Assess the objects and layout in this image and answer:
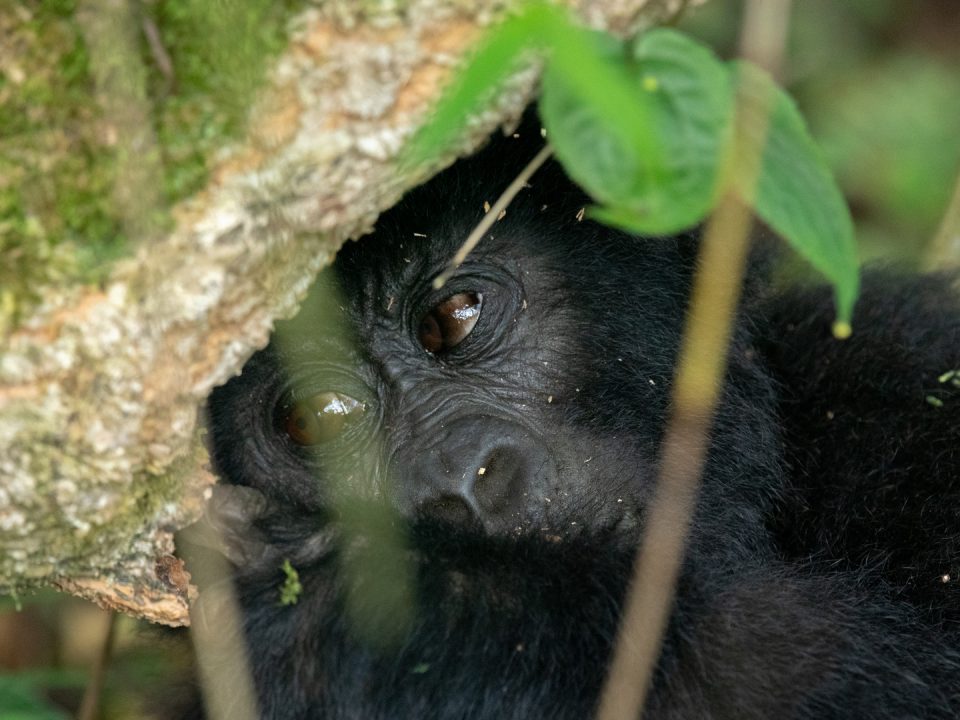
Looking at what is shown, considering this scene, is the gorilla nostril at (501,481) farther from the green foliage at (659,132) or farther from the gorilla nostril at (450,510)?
the green foliage at (659,132)

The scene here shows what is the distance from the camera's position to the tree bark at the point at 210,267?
134cm

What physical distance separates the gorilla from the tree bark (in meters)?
0.45

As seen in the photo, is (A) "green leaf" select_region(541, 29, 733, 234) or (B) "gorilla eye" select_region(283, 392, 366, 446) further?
(B) "gorilla eye" select_region(283, 392, 366, 446)

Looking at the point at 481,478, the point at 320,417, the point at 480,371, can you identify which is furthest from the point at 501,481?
the point at 320,417

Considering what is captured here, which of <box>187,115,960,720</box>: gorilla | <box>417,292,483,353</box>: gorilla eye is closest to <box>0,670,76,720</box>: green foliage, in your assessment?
<box>187,115,960,720</box>: gorilla

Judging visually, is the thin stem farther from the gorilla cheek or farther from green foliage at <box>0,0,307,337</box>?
green foliage at <box>0,0,307,337</box>

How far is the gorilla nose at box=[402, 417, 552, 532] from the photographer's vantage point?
1.90 meters

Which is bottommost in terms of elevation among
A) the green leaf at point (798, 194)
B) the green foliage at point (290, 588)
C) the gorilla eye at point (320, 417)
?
the green foliage at point (290, 588)

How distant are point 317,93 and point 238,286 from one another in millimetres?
276

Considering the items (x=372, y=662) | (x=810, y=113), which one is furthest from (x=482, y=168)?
(x=810, y=113)

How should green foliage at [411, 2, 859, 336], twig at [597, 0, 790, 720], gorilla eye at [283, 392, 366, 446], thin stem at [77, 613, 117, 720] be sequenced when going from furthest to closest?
1. thin stem at [77, 613, 117, 720]
2. gorilla eye at [283, 392, 366, 446]
3. twig at [597, 0, 790, 720]
4. green foliage at [411, 2, 859, 336]

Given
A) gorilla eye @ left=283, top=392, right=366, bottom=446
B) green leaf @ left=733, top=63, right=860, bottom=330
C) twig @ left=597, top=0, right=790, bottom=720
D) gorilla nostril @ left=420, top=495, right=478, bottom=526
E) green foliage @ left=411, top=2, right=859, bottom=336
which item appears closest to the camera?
green foliage @ left=411, top=2, right=859, bottom=336

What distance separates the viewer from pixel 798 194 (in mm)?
1180

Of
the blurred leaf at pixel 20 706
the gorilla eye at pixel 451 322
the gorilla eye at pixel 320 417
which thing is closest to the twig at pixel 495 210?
the gorilla eye at pixel 451 322
